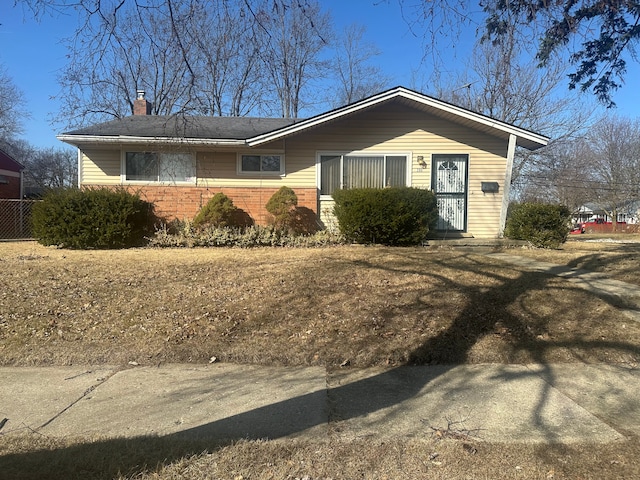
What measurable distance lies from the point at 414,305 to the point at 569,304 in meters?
2.18

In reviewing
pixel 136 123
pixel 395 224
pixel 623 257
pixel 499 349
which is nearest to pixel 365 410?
pixel 499 349

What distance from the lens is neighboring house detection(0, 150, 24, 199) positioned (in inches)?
930

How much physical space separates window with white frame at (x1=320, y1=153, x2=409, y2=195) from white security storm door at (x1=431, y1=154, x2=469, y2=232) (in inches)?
40.7

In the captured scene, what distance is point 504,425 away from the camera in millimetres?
3668

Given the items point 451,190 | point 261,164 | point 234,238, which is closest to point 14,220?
point 261,164

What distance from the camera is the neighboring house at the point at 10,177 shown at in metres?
23.6

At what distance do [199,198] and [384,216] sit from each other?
5.06m

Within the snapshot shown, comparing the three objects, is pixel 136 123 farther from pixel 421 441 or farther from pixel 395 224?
pixel 421 441

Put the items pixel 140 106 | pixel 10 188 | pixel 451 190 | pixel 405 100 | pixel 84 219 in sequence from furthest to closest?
pixel 10 188, pixel 140 106, pixel 451 190, pixel 405 100, pixel 84 219

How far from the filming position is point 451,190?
45.2ft

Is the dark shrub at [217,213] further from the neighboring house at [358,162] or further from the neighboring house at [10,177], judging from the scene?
the neighboring house at [10,177]

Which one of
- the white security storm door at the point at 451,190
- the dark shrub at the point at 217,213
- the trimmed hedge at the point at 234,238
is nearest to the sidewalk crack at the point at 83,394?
the trimmed hedge at the point at 234,238

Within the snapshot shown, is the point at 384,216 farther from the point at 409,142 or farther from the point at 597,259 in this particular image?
the point at 597,259

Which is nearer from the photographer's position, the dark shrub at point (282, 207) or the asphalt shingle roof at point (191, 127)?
the dark shrub at point (282, 207)
